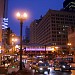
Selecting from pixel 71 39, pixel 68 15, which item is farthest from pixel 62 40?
pixel 71 39

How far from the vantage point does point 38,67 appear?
38.8 meters

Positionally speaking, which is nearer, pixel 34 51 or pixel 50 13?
pixel 34 51

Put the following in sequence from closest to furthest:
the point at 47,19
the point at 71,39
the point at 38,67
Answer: the point at 38,67 < the point at 71,39 < the point at 47,19

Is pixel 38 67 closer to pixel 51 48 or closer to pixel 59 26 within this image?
pixel 51 48

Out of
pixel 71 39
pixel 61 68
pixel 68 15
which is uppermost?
pixel 68 15

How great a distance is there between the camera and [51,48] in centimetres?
15850

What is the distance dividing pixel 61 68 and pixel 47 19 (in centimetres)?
14201

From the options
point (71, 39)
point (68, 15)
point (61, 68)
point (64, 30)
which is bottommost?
point (61, 68)

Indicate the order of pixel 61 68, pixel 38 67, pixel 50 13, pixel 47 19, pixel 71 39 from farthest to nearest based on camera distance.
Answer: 1. pixel 47 19
2. pixel 50 13
3. pixel 71 39
4. pixel 61 68
5. pixel 38 67

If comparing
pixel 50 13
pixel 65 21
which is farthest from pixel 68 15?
pixel 50 13

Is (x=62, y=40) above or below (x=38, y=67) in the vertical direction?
above

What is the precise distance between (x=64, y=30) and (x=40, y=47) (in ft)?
98.0

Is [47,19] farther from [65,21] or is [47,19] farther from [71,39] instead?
[71,39]

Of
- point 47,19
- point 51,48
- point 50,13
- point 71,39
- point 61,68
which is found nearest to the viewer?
point 61,68
